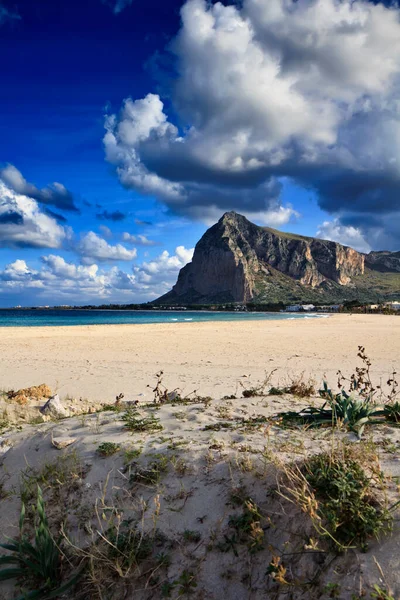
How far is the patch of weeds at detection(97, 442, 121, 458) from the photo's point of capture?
164 inches

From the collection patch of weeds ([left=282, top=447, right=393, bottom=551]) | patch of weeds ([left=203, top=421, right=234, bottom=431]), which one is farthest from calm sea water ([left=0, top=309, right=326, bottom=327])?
patch of weeds ([left=282, top=447, right=393, bottom=551])

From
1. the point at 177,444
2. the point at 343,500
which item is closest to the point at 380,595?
the point at 343,500

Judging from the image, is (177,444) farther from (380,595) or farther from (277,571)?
(380,595)

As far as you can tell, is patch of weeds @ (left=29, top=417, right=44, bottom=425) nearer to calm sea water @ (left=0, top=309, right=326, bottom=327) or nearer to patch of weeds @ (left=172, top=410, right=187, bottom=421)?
patch of weeds @ (left=172, top=410, right=187, bottom=421)

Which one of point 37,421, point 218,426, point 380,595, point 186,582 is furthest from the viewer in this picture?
point 37,421

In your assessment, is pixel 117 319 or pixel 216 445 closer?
pixel 216 445

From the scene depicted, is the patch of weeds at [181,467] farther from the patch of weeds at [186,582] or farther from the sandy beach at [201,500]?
the patch of weeds at [186,582]

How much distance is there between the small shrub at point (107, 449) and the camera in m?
4.17

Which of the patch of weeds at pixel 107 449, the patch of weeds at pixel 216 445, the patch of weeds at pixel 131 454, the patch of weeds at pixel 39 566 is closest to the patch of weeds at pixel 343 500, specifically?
the patch of weeds at pixel 216 445

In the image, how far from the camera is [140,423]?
5.33 meters

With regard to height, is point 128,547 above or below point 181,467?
below

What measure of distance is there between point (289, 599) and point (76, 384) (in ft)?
33.3

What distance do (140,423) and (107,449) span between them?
45.5 inches

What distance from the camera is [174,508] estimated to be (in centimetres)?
329
